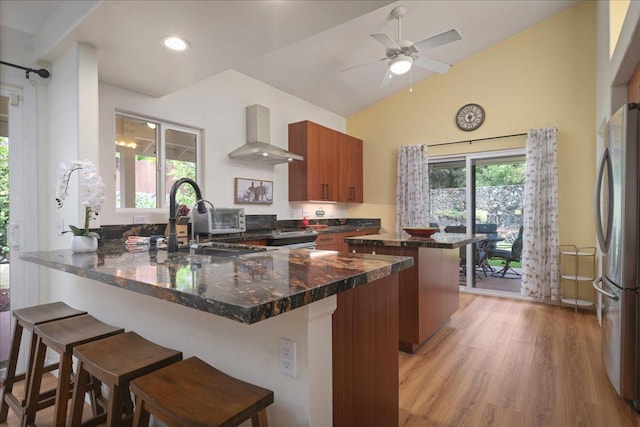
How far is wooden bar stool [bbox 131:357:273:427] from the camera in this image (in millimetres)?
898

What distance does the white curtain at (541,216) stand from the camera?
4.02 metres

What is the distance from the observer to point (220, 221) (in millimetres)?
3236

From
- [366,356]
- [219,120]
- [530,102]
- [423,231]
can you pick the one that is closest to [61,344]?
[366,356]

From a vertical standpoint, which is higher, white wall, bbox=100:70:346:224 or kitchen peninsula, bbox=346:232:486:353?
white wall, bbox=100:70:346:224

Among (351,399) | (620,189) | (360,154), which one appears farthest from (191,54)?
(360,154)

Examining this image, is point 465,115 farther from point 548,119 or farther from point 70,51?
point 70,51

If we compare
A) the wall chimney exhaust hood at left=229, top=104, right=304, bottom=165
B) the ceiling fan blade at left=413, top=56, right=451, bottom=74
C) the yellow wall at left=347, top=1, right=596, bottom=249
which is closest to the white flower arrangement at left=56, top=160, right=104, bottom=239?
the wall chimney exhaust hood at left=229, top=104, right=304, bottom=165

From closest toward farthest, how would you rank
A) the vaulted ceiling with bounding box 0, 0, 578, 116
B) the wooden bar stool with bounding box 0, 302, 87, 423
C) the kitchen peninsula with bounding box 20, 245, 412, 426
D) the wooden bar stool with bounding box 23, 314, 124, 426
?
the kitchen peninsula with bounding box 20, 245, 412, 426
the wooden bar stool with bounding box 23, 314, 124, 426
the wooden bar stool with bounding box 0, 302, 87, 423
the vaulted ceiling with bounding box 0, 0, 578, 116

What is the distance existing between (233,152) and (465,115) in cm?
327

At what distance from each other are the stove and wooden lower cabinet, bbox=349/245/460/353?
85cm

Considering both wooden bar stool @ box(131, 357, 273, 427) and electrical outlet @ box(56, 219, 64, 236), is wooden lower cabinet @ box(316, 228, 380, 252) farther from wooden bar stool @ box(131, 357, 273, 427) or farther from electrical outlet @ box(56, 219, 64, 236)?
wooden bar stool @ box(131, 357, 273, 427)

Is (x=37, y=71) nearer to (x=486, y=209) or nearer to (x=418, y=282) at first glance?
(x=418, y=282)

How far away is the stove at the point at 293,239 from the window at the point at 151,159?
963mm

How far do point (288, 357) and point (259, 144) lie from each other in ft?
10.0
